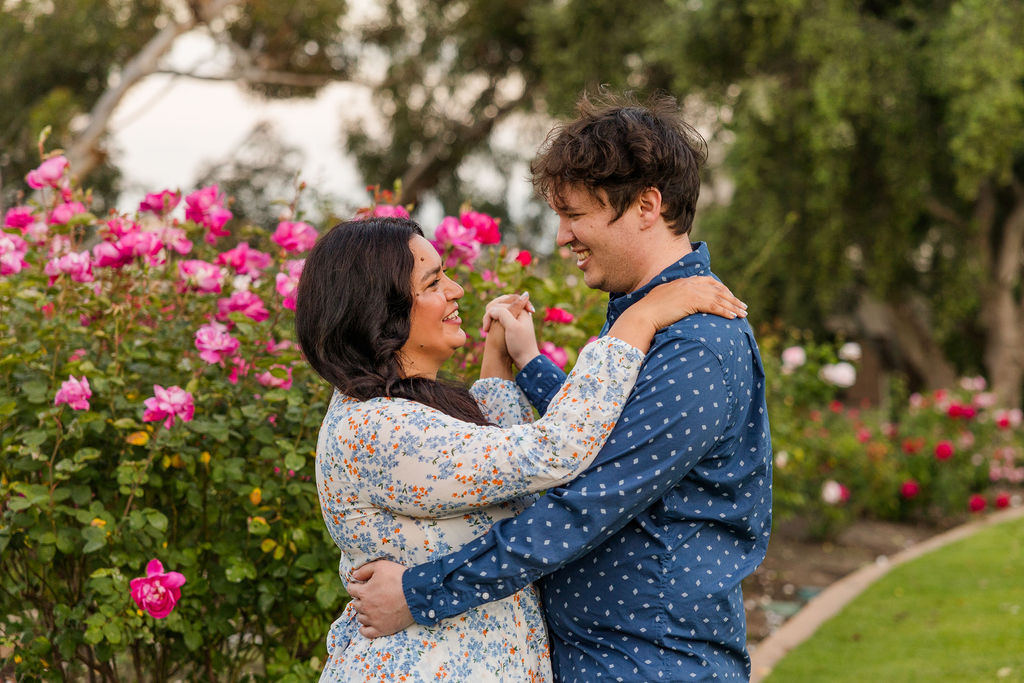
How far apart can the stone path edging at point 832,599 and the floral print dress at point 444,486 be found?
3.29 metres

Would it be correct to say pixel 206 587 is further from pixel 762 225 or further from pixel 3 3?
pixel 3 3

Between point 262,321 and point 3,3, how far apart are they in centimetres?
1380

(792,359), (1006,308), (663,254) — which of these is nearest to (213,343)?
(663,254)

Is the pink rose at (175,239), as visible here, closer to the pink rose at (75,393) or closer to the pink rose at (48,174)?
the pink rose at (48,174)

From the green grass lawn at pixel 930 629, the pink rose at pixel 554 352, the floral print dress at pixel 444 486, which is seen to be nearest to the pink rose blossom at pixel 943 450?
the green grass lawn at pixel 930 629

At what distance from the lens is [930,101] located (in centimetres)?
1177

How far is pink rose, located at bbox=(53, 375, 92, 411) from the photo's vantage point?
2.58 m

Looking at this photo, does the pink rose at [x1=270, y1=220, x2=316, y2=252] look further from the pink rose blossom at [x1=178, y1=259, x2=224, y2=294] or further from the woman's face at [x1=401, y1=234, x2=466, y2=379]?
the woman's face at [x1=401, y1=234, x2=466, y2=379]

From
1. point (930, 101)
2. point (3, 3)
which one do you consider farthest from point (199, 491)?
point (3, 3)

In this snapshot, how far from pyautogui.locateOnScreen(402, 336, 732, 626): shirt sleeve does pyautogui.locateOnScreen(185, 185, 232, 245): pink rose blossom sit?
178 centimetres

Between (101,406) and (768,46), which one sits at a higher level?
(101,406)

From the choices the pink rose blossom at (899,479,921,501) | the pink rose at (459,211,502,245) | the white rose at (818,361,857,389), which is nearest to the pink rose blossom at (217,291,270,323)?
the pink rose at (459,211,502,245)

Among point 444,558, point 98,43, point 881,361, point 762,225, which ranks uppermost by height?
point 444,558

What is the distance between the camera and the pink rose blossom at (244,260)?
123 inches
